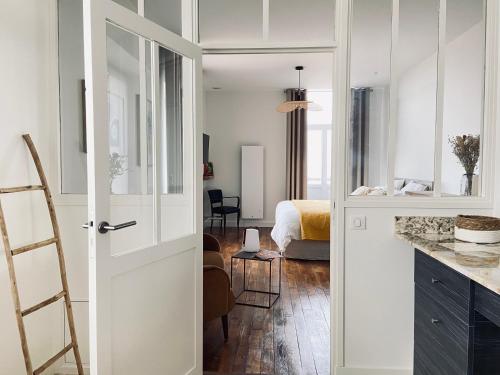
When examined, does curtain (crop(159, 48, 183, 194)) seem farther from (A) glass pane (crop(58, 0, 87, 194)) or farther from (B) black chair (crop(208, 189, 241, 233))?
(B) black chair (crop(208, 189, 241, 233))

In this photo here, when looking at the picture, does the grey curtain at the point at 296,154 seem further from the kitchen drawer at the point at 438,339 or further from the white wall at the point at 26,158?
the white wall at the point at 26,158

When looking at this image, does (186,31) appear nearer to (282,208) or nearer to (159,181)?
(159,181)

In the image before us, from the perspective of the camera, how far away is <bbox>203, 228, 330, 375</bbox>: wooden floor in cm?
242

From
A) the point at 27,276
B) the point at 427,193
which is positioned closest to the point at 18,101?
the point at 27,276

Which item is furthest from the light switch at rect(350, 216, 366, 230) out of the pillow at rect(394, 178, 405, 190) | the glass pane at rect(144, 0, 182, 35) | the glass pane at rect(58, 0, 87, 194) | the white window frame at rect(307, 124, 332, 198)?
the white window frame at rect(307, 124, 332, 198)

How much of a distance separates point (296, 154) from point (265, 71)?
6.69ft

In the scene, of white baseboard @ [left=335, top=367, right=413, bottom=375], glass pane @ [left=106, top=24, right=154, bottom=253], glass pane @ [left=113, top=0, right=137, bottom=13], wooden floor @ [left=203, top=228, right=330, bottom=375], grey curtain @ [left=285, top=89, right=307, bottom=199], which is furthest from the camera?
grey curtain @ [left=285, top=89, right=307, bottom=199]

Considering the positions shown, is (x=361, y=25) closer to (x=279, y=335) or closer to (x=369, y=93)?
(x=369, y=93)

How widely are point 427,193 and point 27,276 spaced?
8.07ft

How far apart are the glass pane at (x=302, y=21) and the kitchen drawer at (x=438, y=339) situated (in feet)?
5.33

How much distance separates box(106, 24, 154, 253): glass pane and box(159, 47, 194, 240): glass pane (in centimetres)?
10

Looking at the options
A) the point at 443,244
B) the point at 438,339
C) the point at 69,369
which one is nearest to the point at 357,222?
the point at 443,244

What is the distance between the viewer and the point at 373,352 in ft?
7.41

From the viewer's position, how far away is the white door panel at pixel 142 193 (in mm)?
1545
